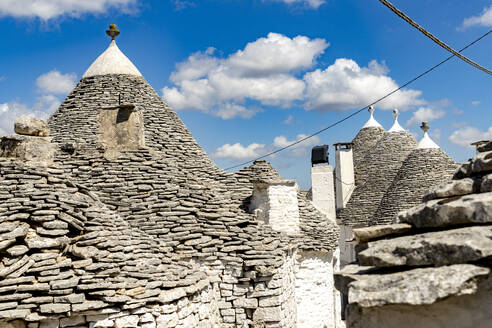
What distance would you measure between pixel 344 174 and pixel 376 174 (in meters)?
1.43

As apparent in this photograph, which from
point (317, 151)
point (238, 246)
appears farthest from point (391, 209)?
point (238, 246)

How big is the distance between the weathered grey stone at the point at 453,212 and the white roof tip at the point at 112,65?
43.8 feet

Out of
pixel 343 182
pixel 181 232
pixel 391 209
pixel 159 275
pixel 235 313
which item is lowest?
pixel 235 313

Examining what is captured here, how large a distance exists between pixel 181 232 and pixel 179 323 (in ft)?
8.18

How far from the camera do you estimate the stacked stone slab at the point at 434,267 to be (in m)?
2.39

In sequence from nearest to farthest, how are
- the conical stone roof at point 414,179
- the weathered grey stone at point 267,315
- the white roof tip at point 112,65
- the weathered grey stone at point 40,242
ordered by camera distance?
the weathered grey stone at point 40,242, the weathered grey stone at point 267,315, the white roof tip at point 112,65, the conical stone roof at point 414,179

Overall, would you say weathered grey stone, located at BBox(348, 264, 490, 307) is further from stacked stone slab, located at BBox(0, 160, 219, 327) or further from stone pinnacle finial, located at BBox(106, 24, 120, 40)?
stone pinnacle finial, located at BBox(106, 24, 120, 40)

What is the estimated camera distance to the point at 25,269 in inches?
265

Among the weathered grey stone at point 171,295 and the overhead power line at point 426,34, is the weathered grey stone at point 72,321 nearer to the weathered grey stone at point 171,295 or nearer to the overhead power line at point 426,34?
the weathered grey stone at point 171,295

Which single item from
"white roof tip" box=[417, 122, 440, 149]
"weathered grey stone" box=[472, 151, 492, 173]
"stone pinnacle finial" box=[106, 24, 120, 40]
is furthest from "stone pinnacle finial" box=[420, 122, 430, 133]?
"weathered grey stone" box=[472, 151, 492, 173]

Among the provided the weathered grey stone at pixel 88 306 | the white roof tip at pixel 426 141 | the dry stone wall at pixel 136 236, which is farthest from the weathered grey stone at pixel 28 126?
the white roof tip at pixel 426 141

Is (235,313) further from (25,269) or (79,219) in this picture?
(25,269)

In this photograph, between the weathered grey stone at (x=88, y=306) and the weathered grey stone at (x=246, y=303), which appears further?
the weathered grey stone at (x=246, y=303)

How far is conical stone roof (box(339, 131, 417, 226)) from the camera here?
67.7 feet
